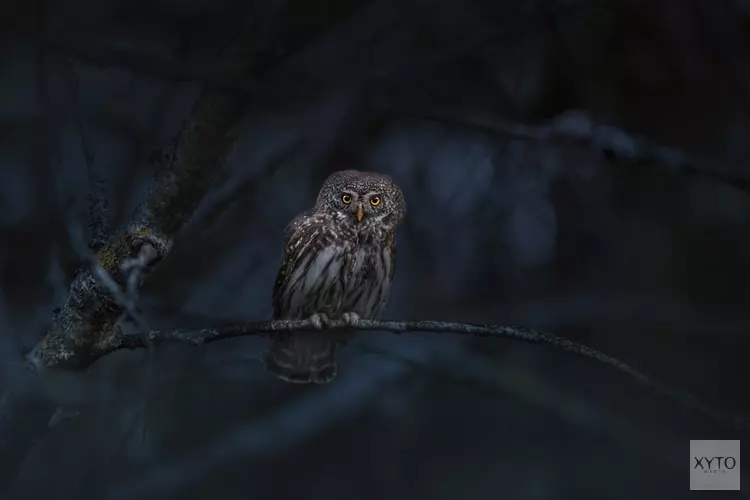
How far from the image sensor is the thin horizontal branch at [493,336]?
9.25ft

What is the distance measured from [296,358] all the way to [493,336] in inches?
76.3

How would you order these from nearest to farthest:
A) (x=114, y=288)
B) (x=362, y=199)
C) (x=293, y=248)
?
(x=114, y=288) → (x=362, y=199) → (x=293, y=248)

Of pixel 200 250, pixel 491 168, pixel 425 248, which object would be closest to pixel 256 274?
pixel 200 250

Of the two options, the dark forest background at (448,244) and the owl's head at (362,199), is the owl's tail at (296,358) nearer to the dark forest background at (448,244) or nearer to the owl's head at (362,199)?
the dark forest background at (448,244)

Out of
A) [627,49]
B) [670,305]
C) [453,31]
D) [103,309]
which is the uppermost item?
[627,49]

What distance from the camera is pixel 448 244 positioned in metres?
5.87

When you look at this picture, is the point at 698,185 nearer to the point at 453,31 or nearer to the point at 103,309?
the point at 453,31

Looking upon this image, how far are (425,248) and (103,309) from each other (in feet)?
9.24

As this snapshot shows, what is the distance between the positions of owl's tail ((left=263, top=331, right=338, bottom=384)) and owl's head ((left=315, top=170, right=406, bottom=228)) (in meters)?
0.61

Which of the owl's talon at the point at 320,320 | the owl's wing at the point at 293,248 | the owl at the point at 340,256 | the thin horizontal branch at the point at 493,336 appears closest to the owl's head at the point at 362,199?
the owl at the point at 340,256

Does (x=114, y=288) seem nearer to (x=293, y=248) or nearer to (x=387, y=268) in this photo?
(x=293, y=248)

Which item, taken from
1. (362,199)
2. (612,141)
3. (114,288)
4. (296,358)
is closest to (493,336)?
(612,141)

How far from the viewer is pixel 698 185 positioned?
6406mm

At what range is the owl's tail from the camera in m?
4.81
